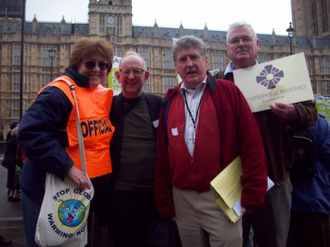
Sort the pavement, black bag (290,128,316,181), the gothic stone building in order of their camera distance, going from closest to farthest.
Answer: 1. black bag (290,128,316,181)
2. the pavement
3. the gothic stone building

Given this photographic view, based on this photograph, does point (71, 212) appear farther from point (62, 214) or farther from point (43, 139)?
point (43, 139)

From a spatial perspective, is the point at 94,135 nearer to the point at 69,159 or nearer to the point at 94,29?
the point at 69,159

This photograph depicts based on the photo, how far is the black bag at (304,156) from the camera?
87.5 inches

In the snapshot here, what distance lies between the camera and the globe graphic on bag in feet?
5.52

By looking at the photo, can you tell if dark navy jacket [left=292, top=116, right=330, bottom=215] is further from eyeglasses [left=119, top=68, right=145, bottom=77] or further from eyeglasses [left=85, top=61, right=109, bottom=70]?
eyeglasses [left=85, top=61, right=109, bottom=70]

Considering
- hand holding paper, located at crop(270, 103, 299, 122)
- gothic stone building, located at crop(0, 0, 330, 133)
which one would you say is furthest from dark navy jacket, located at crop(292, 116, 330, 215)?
gothic stone building, located at crop(0, 0, 330, 133)

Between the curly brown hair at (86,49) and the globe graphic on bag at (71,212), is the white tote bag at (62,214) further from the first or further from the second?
the curly brown hair at (86,49)

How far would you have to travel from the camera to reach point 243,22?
2.38m

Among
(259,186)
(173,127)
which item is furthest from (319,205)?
(173,127)

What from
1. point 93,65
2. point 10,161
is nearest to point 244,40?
point 93,65

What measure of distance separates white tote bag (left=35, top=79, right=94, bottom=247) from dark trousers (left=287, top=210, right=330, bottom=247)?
1954mm

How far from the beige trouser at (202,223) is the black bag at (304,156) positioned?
3.01ft

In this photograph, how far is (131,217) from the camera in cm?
223

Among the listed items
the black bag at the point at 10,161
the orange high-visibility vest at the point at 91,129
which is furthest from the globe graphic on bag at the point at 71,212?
the black bag at the point at 10,161
